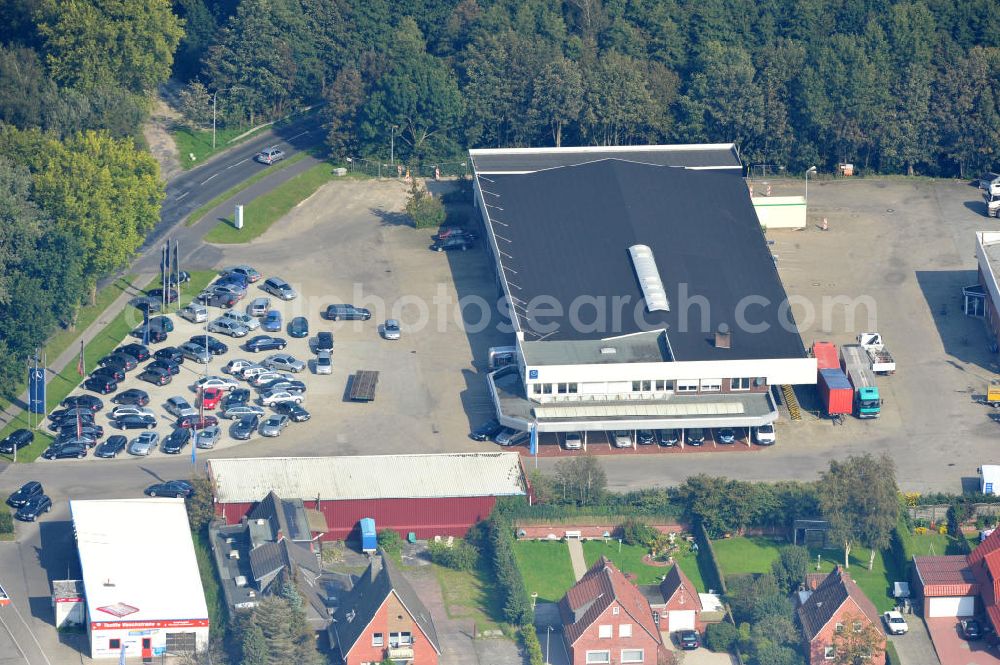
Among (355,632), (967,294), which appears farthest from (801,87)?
(355,632)

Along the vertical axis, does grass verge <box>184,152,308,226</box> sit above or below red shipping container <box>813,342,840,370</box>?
above

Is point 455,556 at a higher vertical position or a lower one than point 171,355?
lower

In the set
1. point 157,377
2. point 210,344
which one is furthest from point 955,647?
point 210,344

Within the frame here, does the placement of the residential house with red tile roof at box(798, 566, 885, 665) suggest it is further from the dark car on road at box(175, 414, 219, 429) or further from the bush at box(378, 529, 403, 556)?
the dark car on road at box(175, 414, 219, 429)

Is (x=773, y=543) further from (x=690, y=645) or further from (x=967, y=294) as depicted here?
(x=967, y=294)

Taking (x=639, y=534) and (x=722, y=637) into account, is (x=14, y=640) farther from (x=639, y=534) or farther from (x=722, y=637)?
(x=722, y=637)

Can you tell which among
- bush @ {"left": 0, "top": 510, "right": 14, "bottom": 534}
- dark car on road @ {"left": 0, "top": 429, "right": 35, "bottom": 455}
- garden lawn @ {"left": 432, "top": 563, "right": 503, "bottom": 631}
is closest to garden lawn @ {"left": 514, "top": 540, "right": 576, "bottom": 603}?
garden lawn @ {"left": 432, "top": 563, "right": 503, "bottom": 631}
